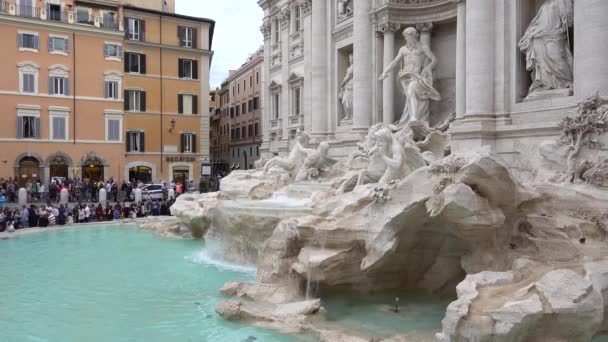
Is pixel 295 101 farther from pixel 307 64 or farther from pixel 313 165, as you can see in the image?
pixel 313 165

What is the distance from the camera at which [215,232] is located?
13.9m

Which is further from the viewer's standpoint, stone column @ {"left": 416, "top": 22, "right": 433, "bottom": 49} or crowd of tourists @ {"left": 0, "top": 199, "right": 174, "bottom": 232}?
crowd of tourists @ {"left": 0, "top": 199, "right": 174, "bottom": 232}

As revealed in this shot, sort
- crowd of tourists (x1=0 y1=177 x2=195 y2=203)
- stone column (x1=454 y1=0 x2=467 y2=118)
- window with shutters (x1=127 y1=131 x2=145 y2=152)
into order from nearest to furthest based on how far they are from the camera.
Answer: stone column (x1=454 y1=0 x2=467 y2=118) → crowd of tourists (x1=0 y1=177 x2=195 y2=203) → window with shutters (x1=127 y1=131 x2=145 y2=152)

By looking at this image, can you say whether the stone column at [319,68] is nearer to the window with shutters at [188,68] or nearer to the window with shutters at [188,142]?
the window with shutters at [188,68]

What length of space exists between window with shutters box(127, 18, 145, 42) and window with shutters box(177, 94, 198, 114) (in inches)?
180

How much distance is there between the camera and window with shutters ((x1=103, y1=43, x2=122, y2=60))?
3377 cm

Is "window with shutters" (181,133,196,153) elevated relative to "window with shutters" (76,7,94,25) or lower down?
lower down

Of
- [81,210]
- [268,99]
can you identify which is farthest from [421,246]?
[268,99]

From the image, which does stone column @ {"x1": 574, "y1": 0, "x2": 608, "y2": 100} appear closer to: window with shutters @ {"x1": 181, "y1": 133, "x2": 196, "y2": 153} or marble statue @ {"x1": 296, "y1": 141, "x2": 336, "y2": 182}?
marble statue @ {"x1": 296, "y1": 141, "x2": 336, "y2": 182}

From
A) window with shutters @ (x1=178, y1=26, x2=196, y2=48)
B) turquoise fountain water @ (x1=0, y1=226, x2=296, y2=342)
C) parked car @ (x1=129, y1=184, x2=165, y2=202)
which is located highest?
window with shutters @ (x1=178, y1=26, x2=196, y2=48)

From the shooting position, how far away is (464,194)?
776cm

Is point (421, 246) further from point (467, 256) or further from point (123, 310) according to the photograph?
point (123, 310)

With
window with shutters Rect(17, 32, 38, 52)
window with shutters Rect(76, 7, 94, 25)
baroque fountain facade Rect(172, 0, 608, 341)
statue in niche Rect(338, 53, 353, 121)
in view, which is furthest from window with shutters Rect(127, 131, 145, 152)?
statue in niche Rect(338, 53, 353, 121)

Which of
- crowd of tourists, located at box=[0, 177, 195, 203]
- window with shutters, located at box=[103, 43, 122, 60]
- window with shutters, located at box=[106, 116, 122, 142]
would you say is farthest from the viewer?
window with shutters, located at box=[106, 116, 122, 142]
